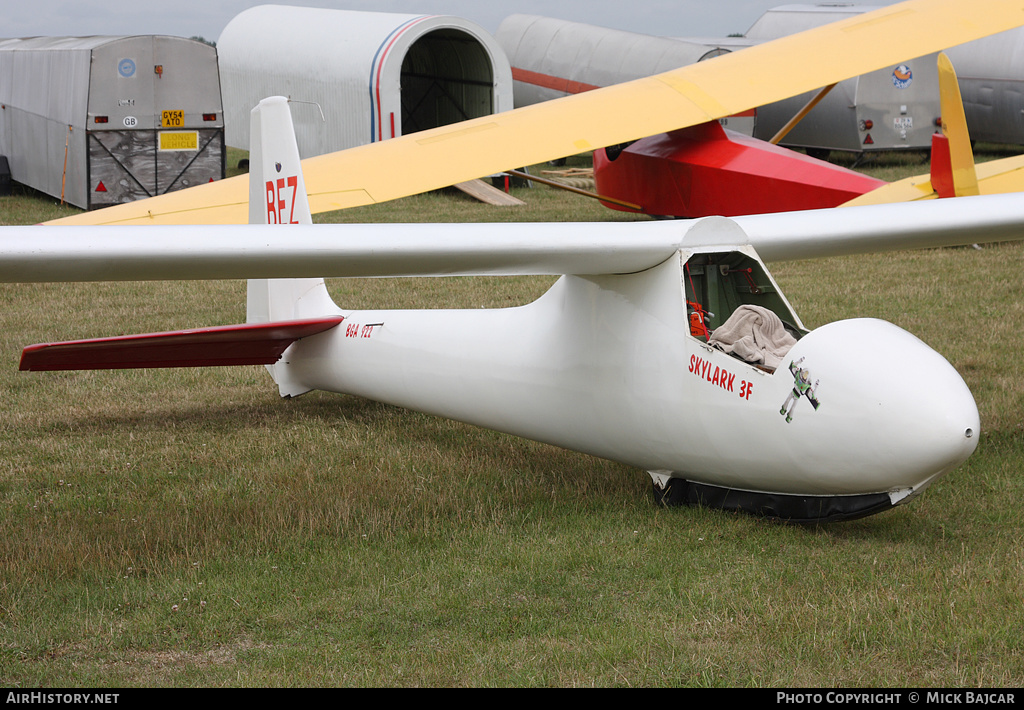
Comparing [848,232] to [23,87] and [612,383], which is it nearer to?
[612,383]

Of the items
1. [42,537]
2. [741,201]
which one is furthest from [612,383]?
[741,201]

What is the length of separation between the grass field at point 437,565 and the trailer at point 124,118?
14.0m

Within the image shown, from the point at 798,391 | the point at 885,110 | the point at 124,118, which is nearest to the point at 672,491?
the point at 798,391

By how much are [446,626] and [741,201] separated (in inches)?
522

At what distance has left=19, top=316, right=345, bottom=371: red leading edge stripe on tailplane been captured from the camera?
23.2 feet

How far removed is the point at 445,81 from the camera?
2964 cm

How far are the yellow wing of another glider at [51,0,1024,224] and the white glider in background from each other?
1646mm

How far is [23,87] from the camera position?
974 inches

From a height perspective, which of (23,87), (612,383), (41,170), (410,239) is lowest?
(41,170)

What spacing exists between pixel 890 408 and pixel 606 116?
23.6 feet

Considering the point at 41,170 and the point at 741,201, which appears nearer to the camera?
the point at 741,201

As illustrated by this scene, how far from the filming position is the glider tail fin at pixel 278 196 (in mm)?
8695

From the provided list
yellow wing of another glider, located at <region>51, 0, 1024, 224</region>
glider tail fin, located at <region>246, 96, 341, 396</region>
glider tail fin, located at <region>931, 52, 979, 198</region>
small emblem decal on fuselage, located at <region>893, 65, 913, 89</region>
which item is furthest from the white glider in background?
small emblem decal on fuselage, located at <region>893, 65, 913, 89</region>

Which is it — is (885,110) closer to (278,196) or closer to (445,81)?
(445,81)
